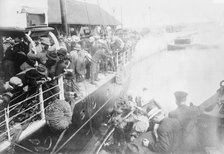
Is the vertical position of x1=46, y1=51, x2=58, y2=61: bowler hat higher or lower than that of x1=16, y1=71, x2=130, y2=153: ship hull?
higher

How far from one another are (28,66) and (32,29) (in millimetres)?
1731

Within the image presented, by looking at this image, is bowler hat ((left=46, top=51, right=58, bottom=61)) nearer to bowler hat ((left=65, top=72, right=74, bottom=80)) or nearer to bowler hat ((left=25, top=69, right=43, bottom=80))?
bowler hat ((left=25, top=69, right=43, bottom=80))

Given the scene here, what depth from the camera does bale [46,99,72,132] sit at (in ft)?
15.5

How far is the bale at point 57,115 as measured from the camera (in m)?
4.73

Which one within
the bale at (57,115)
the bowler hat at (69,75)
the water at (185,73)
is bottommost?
the water at (185,73)

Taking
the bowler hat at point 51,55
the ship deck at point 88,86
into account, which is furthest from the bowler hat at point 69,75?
the bowler hat at point 51,55

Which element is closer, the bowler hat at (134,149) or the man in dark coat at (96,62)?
the bowler hat at (134,149)

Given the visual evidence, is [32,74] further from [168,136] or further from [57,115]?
[168,136]

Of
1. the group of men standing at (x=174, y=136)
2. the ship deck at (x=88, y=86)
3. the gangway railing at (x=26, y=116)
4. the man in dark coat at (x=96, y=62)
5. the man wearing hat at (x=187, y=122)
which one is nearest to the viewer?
the gangway railing at (x=26, y=116)

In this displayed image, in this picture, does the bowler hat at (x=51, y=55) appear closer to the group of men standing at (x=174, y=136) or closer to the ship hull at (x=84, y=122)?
the ship hull at (x=84, y=122)

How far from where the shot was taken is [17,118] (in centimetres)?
457

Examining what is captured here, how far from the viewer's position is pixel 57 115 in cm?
479

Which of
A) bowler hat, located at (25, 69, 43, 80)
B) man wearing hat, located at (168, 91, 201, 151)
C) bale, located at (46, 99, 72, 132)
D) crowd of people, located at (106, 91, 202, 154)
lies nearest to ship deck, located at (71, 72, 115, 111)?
bale, located at (46, 99, 72, 132)

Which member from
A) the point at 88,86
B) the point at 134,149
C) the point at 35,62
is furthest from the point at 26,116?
the point at 88,86
